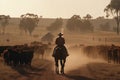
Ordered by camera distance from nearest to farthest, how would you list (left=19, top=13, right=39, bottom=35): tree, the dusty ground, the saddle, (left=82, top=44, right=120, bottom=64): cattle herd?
the dusty ground, the saddle, (left=82, top=44, right=120, bottom=64): cattle herd, (left=19, top=13, right=39, bottom=35): tree

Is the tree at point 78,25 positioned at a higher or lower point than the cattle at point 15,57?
lower

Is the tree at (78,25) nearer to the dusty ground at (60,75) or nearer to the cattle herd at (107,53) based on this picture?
the cattle herd at (107,53)

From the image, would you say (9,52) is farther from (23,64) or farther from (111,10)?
(111,10)

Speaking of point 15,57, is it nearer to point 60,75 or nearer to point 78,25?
point 60,75

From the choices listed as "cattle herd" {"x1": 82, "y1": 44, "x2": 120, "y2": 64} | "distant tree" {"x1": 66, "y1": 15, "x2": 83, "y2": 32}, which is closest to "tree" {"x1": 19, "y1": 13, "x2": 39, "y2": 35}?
"distant tree" {"x1": 66, "y1": 15, "x2": 83, "y2": 32}

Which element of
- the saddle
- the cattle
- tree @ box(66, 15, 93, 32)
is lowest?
tree @ box(66, 15, 93, 32)

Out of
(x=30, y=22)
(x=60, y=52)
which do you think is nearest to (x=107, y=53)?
(x=60, y=52)

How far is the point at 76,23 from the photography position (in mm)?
141375

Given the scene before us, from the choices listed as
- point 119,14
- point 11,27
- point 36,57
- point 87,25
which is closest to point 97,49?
point 36,57

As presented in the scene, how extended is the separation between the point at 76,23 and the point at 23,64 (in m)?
113

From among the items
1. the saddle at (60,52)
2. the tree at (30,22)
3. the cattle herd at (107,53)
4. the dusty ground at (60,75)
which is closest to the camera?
the dusty ground at (60,75)

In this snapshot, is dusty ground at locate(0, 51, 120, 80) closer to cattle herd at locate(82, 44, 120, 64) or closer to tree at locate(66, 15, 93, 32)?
cattle herd at locate(82, 44, 120, 64)

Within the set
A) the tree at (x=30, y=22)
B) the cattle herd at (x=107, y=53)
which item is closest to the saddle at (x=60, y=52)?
the cattle herd at (x=107, y=53)

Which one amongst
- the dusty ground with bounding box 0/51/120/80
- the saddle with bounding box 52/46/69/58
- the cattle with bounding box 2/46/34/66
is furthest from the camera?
the cattle with bounding box 2/46/34/66
